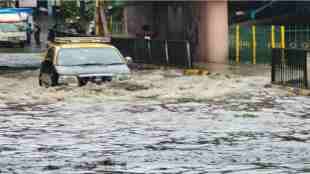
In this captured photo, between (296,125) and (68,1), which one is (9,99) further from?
(68,1)

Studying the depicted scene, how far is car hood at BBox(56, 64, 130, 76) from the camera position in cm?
2059

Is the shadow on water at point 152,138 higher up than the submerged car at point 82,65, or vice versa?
the submerged car at point 82,65

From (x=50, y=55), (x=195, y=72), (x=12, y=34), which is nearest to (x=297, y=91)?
(x=50, y=55)

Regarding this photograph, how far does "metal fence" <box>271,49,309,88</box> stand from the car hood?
4141mm

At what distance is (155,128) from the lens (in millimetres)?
13914

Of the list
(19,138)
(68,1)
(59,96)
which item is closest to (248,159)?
(19,138)

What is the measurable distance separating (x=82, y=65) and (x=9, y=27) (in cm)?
3707

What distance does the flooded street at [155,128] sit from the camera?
10.0 meters

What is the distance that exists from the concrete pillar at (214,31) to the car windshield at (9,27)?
24.5 metres

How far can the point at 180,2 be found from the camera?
37594 mm

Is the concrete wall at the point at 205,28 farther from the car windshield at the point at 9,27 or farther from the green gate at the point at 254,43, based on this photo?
the car windshield at the point at 9,27

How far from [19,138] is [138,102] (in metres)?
6.22

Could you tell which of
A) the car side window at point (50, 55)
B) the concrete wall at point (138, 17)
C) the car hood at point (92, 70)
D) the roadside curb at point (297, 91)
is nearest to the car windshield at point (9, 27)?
the concrete wall at point (138, 17)

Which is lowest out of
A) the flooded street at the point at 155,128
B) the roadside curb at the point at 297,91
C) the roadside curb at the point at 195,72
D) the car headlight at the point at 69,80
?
the roadside curb at the point at 195,72
